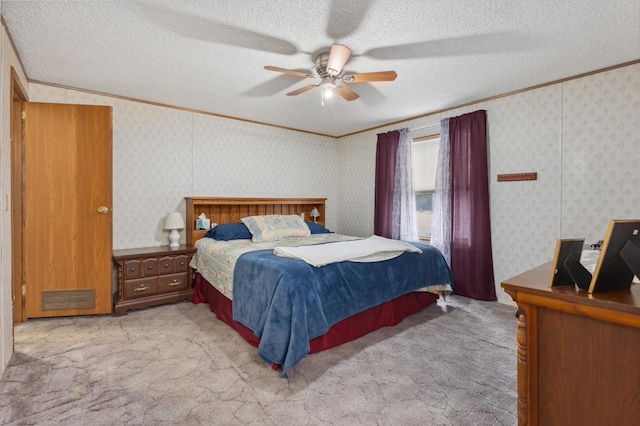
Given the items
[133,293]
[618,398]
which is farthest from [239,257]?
[618,398]

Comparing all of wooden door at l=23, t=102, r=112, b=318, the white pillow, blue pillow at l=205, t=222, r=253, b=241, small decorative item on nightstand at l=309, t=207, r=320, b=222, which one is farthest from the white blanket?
small decorative item on nightstand at l=309, t=207, r=320, b=222

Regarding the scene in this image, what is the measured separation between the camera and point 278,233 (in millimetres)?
4301

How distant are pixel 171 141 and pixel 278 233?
1.95m

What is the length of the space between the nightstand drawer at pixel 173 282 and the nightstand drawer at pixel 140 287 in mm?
74

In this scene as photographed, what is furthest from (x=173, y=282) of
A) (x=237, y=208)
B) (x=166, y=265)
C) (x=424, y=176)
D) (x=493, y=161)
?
(x=493, y=161)

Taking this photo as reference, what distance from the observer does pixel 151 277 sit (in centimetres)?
365

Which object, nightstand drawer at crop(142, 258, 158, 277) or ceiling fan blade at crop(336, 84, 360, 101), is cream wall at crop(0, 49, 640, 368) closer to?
nightstand drawer at crop(142, 258, 158, 277)

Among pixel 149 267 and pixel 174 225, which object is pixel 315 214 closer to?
pixel 174 225

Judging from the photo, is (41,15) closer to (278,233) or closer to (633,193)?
(278,233)

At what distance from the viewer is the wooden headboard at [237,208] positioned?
14.3 ft

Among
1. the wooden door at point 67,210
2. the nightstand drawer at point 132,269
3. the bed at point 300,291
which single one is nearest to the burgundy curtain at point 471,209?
the bed at point 300,291

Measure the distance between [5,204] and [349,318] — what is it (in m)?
2.83

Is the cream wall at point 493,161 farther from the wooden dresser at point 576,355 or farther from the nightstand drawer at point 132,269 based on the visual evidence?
the wooden dresser at point 576,355

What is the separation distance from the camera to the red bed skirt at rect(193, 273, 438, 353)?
2.69m
